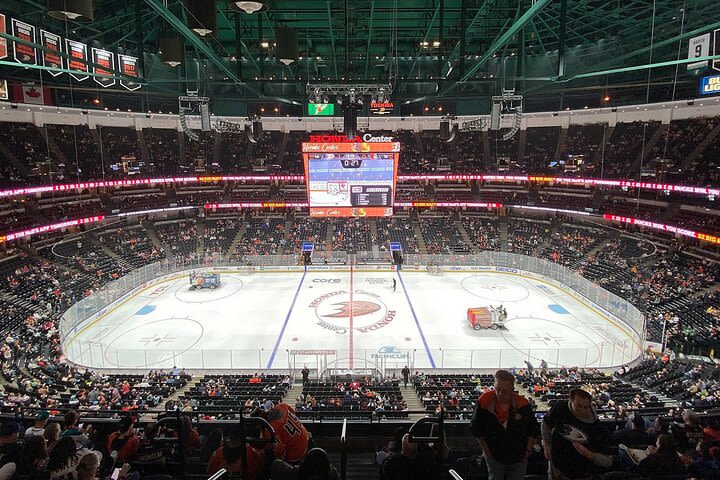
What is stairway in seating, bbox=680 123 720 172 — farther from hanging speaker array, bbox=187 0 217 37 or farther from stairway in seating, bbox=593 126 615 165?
hanging speaker array, bbox=187 0 217 37

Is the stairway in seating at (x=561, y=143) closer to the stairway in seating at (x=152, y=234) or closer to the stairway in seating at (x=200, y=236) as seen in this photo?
the stairway in seating at (x=200, y=236)

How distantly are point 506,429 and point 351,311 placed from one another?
22467mm

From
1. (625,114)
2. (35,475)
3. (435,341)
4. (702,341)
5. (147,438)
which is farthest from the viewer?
(625,114)

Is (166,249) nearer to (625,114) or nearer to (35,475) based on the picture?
(35,475)

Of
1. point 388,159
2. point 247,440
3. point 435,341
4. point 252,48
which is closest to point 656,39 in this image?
point 388,159

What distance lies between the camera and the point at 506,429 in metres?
3.99

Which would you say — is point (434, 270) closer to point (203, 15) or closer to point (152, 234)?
point (152, 234)

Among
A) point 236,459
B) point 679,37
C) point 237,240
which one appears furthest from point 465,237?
point 236,459

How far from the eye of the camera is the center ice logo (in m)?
23.9

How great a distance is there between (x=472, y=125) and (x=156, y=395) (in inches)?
862

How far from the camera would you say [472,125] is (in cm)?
2609

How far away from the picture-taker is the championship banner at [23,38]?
39.9ft

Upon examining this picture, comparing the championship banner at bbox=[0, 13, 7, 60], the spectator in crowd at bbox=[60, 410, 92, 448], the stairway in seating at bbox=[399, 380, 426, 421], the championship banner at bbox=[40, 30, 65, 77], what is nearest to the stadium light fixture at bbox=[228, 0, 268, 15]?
the spectator in crowd at bbox=[60, 410, 92, 448]

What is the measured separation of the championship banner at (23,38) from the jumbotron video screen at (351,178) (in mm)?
12853
